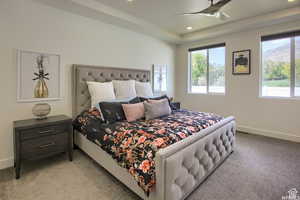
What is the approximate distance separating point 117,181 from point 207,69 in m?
4.08


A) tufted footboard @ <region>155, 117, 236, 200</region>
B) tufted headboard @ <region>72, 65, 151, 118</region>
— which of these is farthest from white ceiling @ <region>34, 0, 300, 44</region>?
tufted footboard @ <region>155, 117, 236, 200</region>

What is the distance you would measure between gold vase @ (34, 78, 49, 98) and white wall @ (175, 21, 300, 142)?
4077 millimetres

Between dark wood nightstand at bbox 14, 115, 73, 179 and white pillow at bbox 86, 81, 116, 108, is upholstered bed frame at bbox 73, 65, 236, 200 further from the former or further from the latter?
dark wood nightstand at bbox 14, 115, 73, 179

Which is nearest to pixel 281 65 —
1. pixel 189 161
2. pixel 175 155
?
pixel 189 161

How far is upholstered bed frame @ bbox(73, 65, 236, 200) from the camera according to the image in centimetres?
148

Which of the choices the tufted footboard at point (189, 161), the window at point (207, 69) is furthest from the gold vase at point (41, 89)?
the window at point (207, 69)

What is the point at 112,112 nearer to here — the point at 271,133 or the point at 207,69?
the point at 207,69

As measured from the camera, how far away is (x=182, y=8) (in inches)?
124

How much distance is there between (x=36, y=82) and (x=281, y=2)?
4.50m

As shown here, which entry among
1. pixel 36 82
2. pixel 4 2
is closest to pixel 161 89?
pixel 36 82

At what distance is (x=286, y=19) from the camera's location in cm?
334

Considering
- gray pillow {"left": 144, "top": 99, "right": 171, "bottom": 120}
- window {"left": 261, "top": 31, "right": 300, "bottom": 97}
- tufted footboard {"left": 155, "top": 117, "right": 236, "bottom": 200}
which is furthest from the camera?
window {"left": 261, "top": 31, "right": 300, "bottom": 97}

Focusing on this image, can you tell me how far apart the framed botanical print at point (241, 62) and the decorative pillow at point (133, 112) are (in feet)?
9.71

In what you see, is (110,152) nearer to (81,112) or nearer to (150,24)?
(81,112)
